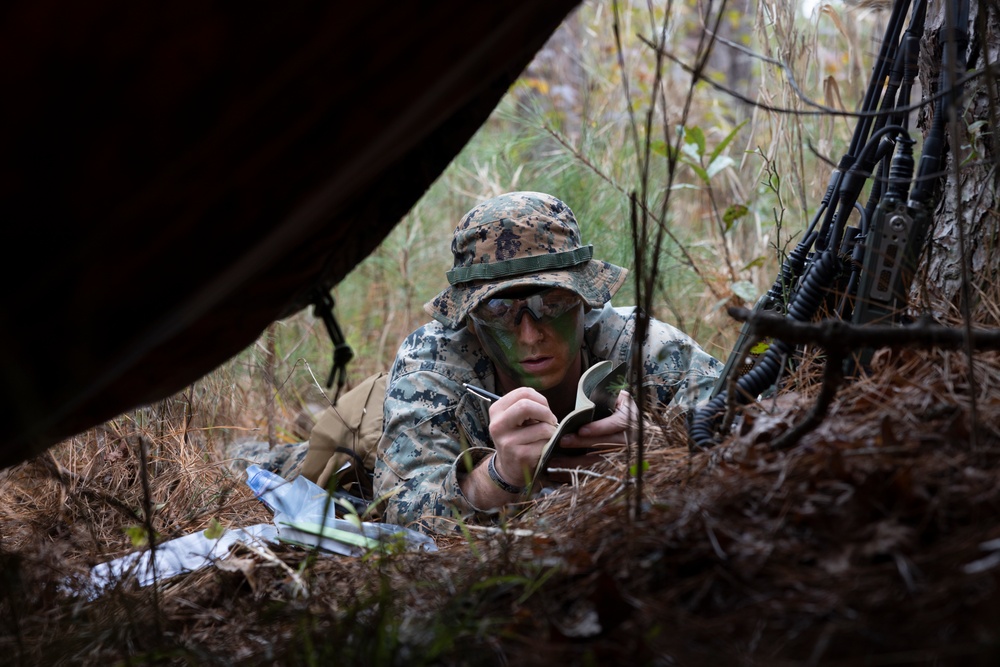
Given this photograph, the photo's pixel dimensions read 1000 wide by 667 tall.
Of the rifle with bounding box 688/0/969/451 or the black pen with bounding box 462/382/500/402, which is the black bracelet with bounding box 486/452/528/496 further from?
the rifle with bounding box 688/0/969/451

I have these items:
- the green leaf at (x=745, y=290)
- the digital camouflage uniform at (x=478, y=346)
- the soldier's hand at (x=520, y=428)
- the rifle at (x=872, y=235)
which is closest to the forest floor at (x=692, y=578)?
the rifle at (x=872, y=235)

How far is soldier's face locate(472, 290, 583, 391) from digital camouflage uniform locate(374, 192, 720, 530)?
11cm

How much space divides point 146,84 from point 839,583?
44.9 inches

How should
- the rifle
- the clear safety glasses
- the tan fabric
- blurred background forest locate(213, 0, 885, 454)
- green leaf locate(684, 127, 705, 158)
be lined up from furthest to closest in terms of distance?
green leaf locate(684, 127, 705, 158), blurred background forest locate(213, 0, 885, 454), the tan fabric, the clear safety glasses, the rifle

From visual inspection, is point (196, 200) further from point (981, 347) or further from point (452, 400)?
point (452, 400)

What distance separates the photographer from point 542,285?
2.84m

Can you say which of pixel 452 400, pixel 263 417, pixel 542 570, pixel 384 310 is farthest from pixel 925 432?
pixel 384 310

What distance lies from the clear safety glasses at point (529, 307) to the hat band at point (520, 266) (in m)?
0.09

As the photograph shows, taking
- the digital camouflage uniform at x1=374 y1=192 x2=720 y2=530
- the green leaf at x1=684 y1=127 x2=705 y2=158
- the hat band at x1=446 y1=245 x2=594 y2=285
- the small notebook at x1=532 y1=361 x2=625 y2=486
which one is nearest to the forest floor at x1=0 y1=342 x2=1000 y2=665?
the small notebook at x1=532 y1=361 x2=625 y2=486

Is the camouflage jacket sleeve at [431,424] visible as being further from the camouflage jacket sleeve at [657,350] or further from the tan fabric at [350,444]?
the camouflage jacket sleeve at [657,350]

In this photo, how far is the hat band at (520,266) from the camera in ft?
9.53

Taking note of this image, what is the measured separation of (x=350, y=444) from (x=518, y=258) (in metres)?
1.03

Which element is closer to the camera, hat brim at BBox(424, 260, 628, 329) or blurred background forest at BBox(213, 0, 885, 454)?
hat brim at BBox(424, 260, 628, 329)

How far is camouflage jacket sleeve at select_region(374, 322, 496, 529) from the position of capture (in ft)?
8.86
